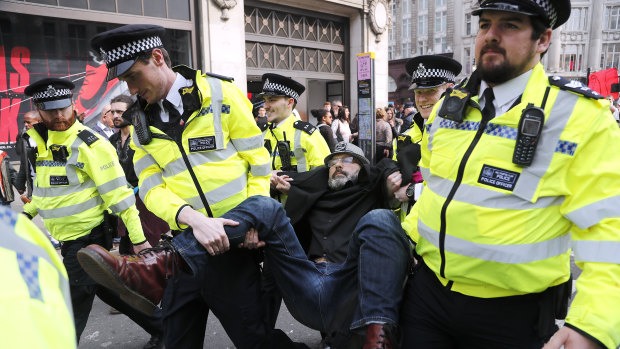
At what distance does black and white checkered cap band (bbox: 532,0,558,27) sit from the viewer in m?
1.42

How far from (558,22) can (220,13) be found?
876 cm

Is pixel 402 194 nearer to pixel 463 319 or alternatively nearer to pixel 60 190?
pixel 463 319

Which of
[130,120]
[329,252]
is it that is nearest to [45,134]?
[130,120]

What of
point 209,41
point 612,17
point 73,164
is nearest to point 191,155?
point 73,164

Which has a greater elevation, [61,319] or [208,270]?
[61,319]

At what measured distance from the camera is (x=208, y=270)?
2123mm

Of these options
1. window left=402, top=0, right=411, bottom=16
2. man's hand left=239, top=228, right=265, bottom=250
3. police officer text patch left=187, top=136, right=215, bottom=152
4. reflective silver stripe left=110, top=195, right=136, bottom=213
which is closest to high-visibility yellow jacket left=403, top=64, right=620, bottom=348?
man's hand left=239, top=228, right=265, bottom=250

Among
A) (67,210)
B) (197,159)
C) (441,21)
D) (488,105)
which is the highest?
(441,21)

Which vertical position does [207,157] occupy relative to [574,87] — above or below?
below

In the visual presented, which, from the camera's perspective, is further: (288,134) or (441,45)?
(441,45)

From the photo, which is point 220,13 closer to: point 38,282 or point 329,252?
point 329,252

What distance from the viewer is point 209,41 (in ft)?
30.0

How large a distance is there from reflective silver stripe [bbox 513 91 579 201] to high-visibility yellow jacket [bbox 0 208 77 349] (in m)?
1.31

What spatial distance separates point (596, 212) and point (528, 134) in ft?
1.01
